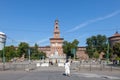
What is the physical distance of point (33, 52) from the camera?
162 m

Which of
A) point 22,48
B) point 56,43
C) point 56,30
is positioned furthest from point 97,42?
point 56,43

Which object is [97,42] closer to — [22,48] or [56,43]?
[22,48]

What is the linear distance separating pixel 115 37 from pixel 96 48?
4197 centimetres

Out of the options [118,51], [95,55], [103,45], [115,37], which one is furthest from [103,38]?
[118,51]

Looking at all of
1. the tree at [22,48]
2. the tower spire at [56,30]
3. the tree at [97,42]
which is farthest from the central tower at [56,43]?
the tree at [22,48]

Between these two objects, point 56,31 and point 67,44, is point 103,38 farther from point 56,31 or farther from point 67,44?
point 56,31

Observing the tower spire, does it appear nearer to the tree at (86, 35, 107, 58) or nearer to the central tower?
the central tower

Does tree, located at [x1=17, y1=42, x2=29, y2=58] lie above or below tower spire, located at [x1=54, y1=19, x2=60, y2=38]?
below

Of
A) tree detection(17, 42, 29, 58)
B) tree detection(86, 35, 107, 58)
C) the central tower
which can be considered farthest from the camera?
the central tower

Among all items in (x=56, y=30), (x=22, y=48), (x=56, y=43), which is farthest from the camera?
(x=56, y=43)

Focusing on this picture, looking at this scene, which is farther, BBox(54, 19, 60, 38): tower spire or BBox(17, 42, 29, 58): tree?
BBox(54, 19, 60, 38): tower spire

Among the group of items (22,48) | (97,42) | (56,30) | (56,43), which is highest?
(56,30)

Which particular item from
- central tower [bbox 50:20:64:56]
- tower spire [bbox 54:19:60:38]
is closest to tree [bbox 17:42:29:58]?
tower spire [bbox 54:19:60:38]

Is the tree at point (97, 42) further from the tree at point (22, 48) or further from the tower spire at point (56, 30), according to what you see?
the tree at point (22, 48)
